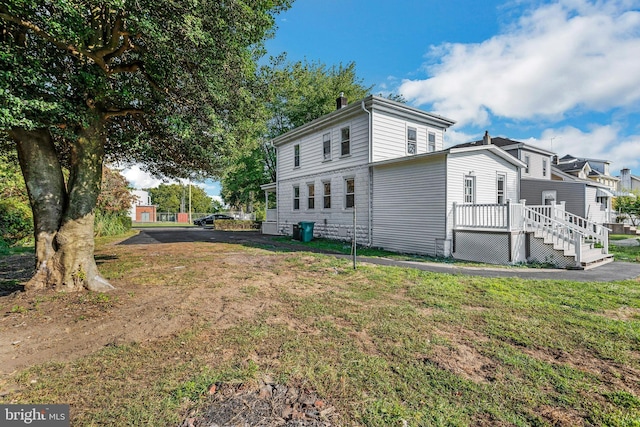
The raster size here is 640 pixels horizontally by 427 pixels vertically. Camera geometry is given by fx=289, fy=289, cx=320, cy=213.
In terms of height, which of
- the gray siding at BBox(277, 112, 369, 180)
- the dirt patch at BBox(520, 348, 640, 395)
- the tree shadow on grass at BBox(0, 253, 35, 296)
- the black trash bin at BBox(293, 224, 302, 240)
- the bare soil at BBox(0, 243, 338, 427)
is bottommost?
the dirt patch at BBox(520, 348, 640, 395)

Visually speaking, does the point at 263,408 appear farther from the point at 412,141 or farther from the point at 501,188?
the point at 501,188

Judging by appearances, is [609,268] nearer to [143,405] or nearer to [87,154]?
[143,405]

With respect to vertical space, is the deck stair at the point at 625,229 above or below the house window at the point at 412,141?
below

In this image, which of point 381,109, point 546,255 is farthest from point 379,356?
point 381,109

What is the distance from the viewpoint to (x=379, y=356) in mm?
3217

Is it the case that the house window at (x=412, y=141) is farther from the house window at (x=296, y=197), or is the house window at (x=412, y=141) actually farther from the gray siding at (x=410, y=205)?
the house window at (x=296, y=197)

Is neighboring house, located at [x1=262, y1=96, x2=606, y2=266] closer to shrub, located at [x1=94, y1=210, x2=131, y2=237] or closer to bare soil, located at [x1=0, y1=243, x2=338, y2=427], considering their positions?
bare soil, located at [x1=0, y1=243, x2=338, y2=427]

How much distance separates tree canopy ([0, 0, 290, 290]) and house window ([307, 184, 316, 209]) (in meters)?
10.1

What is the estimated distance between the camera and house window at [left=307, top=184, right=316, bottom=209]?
16.6 metres

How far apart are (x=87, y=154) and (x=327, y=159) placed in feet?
36.4

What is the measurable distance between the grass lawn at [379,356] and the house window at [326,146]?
34.3 ft

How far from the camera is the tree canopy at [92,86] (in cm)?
416

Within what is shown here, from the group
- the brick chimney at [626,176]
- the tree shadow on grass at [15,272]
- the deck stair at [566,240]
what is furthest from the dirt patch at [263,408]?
the brick chimney at [626,176]

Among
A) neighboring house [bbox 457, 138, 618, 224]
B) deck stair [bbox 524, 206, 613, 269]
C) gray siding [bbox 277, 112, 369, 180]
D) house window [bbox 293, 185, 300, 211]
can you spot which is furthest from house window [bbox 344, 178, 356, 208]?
neighboring house [bbox 457, 138, 618, 224]
